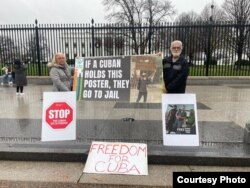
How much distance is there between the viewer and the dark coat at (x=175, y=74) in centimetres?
471

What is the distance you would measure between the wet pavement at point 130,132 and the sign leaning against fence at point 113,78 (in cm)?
80

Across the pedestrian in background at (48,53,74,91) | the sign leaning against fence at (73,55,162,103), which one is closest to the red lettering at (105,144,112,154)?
the sign leaning against fence at (73,55,162,103)

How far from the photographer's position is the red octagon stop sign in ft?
15.6

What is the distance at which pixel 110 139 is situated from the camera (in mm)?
5090

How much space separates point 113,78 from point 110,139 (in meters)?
1.11

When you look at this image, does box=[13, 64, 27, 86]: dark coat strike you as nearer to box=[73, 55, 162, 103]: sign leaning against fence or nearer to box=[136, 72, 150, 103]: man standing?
box=[73, 55, 162, 103]: sign leaning against fence

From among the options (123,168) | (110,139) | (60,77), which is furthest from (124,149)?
(60,77)

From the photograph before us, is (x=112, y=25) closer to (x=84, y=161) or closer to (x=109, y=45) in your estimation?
(x=109, y=45)

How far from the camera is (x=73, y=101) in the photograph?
16.0 feet

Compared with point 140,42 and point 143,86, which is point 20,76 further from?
point 143,86

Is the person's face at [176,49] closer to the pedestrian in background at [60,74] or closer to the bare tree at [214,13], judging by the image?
the pedestrian in background at [60,74]

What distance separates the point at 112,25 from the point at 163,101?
30.9 feet

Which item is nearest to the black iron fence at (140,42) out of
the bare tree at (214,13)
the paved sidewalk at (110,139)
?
the paved sidewalk at (110,139)

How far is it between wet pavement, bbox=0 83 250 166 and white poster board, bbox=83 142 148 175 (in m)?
0.20
